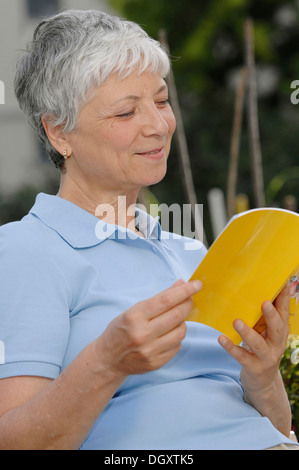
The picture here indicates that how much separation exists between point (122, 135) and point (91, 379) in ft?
2.27

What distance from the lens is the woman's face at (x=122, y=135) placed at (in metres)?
1.91

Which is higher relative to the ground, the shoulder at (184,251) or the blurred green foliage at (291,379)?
the shoulder at (184,251)

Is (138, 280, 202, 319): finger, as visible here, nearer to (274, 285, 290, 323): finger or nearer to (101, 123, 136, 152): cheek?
(274, 285, 290, 323): finger

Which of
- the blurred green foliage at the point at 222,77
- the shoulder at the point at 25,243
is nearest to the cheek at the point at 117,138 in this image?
the shoulder at the point at 25,243

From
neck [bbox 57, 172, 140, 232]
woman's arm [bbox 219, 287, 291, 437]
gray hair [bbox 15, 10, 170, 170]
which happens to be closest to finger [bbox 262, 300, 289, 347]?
woman's arm [bbox 219, 287, 291, 437]

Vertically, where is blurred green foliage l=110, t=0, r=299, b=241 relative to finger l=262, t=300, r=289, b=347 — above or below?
below

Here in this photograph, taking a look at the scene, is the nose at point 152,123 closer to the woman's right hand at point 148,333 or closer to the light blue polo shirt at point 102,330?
the light blue polo shirt at point 102,330

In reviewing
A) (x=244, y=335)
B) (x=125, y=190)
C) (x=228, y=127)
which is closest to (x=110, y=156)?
(x=125, y=190)

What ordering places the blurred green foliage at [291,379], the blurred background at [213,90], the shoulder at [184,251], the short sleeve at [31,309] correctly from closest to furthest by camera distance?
the short sleeve at [31,309] → the shoulder at [184,251] → the blurred green foliage at [291,379] → the blurred background at [213,90]

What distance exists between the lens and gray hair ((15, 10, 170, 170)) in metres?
1.88

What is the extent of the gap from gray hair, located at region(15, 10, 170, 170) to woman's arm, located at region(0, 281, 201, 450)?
2.22 feet

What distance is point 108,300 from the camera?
1.78 metres

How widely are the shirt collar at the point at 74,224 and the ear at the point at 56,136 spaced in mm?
134

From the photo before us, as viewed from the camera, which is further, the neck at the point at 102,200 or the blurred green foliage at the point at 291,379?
the blurred green foliage at the point at 291,379
